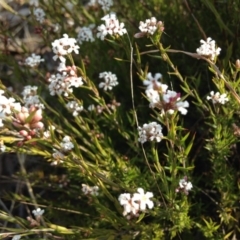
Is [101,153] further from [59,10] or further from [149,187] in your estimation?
[59,10]

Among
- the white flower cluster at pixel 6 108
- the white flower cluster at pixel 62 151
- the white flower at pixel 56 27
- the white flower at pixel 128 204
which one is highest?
the white flower at pixel 56 27

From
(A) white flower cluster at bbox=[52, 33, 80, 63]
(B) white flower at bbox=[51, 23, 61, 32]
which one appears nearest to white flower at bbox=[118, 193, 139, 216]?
(A) white flower cluster at bbox=[52, 33, 80, 63]

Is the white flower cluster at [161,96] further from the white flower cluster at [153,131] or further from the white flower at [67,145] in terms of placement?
the white flower at [67,145]

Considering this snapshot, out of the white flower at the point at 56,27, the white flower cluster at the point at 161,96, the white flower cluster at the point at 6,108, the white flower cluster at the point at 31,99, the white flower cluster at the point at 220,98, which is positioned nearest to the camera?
the white flower cluster at the point at 161,96

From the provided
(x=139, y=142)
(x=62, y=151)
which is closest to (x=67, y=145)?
(x=62, y=151)

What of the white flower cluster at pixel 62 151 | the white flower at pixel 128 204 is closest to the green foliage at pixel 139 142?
the white flower cluster at pixel 62 151

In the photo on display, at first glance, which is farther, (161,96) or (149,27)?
(149,27)

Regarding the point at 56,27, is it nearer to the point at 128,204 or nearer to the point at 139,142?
the point at 139,142

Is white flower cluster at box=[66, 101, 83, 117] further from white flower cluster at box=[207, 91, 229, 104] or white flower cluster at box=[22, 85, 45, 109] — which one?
white flower cluster at box=[207, 91, 229, 104]
